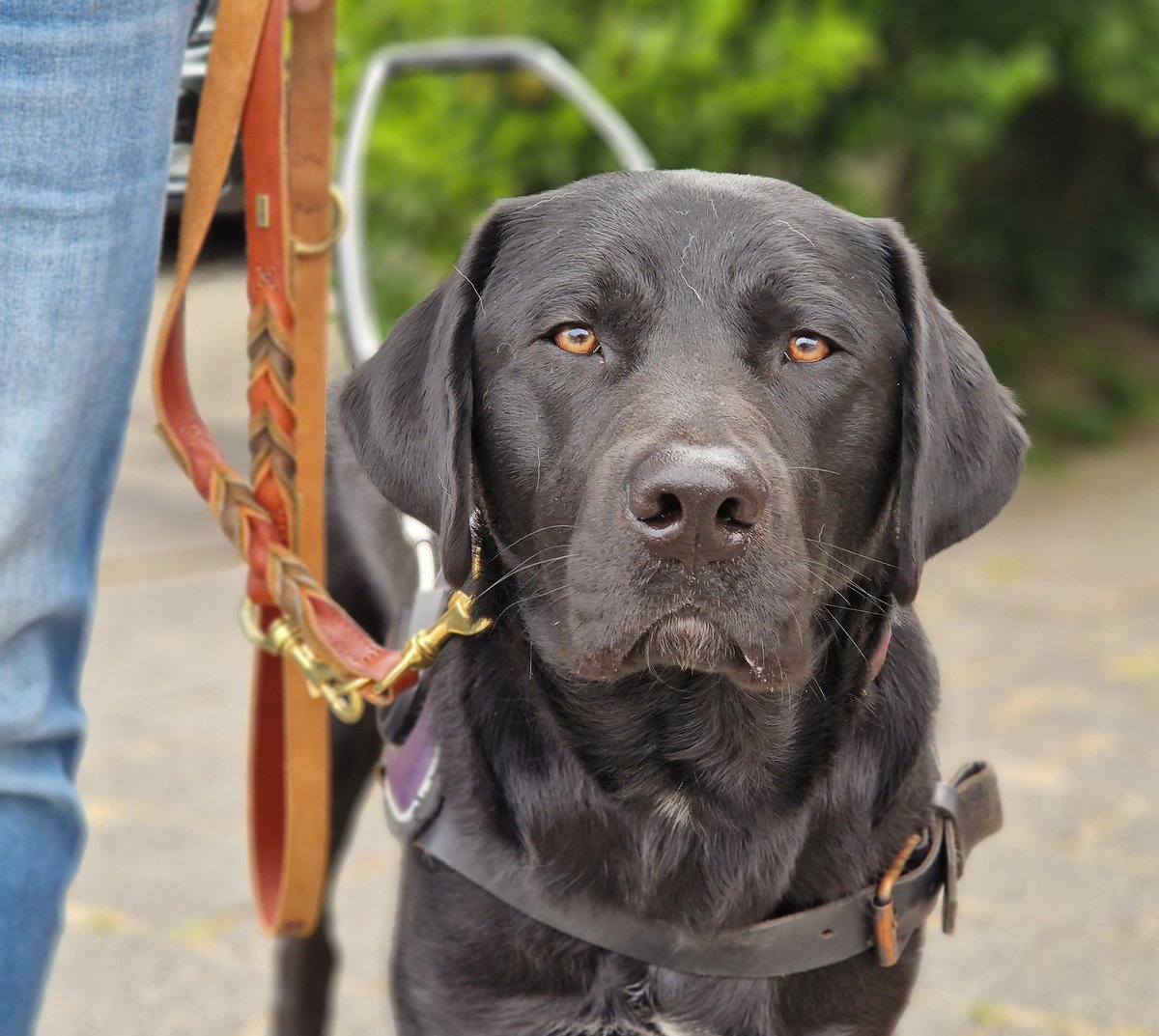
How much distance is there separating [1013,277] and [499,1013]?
28.8 ft

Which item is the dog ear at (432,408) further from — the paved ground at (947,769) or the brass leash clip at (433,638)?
the paved ground at (947,769)

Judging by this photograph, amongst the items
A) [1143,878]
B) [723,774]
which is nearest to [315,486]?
[723,774]

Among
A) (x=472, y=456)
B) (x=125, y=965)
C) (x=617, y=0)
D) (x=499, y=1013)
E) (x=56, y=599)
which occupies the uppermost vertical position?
(x=472, y=456)

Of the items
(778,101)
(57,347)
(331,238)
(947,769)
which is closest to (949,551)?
(778,101)

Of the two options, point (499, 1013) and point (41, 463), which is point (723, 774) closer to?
point (499, 1013)

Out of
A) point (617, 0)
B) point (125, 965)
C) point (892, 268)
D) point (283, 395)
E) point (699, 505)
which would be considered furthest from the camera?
point (617, 0)

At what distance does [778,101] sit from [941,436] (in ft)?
17.3

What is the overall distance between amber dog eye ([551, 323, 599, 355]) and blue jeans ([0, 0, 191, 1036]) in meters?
0.59

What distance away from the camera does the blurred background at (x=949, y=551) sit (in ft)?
12.2

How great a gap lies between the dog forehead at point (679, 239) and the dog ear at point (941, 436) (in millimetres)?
87

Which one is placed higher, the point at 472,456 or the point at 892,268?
the point at 892,268

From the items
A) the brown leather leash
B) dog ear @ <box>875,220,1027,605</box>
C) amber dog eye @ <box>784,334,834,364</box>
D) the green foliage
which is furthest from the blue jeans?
the green foliage

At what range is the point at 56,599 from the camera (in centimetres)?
215

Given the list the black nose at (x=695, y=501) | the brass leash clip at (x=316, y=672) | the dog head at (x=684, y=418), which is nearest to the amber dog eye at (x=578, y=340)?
the dog head at (x=684, y=418)
